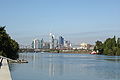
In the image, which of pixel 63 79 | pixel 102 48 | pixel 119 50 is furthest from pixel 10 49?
pixel 102 48

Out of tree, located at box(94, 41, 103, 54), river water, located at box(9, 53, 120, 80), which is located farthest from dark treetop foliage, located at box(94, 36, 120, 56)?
river water, located at box(9, 53, 120, 80)

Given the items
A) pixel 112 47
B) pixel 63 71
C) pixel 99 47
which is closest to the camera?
pixel 63 71

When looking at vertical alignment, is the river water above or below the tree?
below

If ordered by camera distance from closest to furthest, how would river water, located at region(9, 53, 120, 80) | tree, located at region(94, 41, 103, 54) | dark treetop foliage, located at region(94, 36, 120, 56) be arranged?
1. river water, located at region(9, 53, 120, 80)
2. dark treetop foliage, located at region(94, 36, 120, 56)
3. tree, located at region(94, 41, 103, 54)

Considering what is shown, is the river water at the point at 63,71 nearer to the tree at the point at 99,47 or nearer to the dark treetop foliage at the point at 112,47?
the dark treetop foliage at the point at 112,47

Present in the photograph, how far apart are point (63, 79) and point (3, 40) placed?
4266 cm

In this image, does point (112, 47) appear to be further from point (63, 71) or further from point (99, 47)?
point (63, 71)

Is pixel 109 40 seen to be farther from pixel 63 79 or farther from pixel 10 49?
pixel 63 79

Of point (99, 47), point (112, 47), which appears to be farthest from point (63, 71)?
point (99, 47)

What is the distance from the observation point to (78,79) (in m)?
34.4

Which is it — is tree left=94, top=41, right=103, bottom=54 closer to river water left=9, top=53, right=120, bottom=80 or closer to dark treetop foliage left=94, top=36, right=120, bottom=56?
dark treetop foliage left=94, top=36, right=120, bottom=56

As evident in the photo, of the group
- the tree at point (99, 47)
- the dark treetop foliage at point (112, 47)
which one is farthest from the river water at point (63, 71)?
the tree at point (99, 47)

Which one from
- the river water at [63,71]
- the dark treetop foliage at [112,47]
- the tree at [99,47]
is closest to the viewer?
the river water at [63,71]

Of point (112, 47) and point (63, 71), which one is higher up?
point (112, 47)
